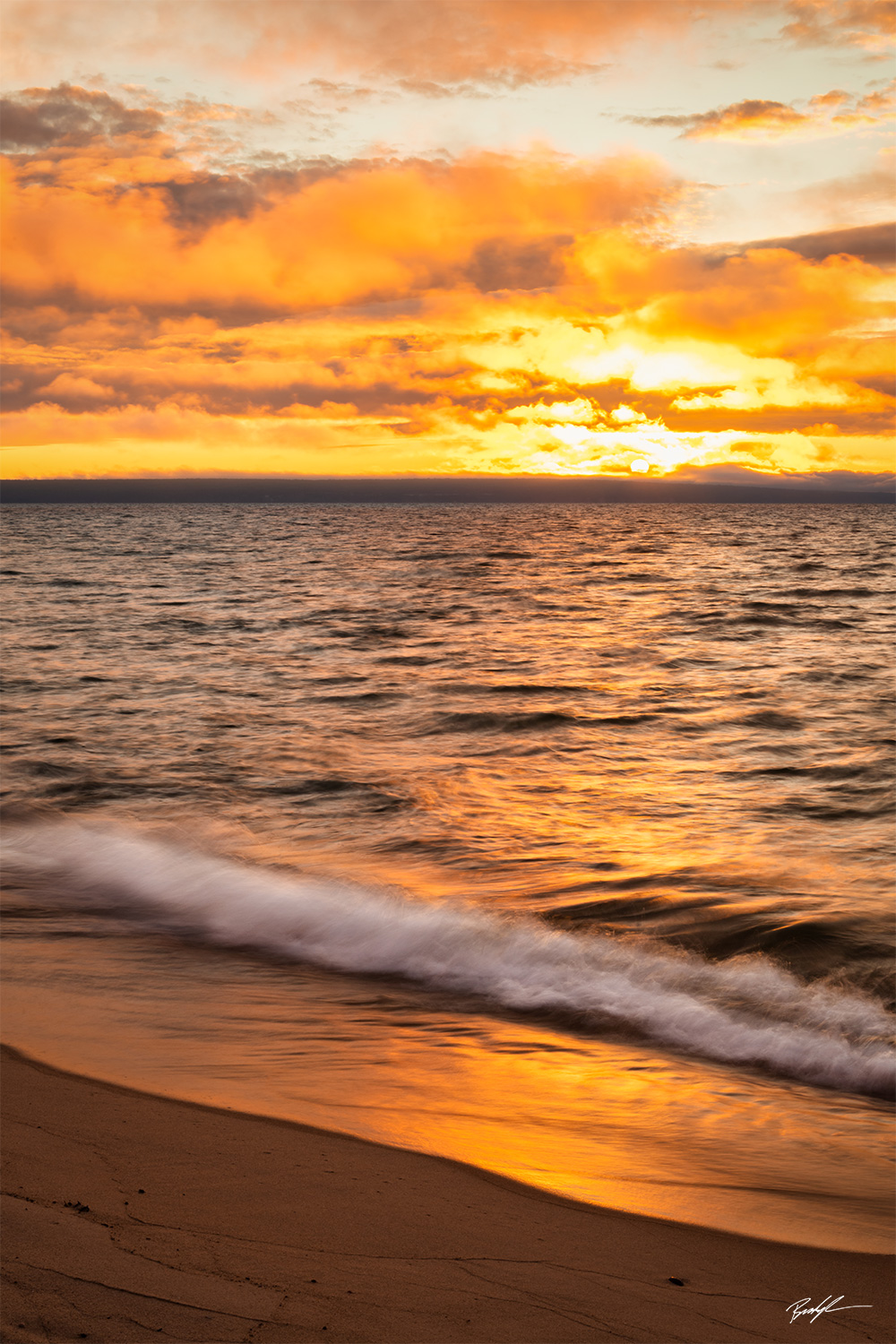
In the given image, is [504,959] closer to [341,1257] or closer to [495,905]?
[495,905]

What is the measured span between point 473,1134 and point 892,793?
7603mm

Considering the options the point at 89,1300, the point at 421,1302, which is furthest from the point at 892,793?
the point at 89,1300

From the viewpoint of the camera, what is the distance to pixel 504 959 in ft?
20.4

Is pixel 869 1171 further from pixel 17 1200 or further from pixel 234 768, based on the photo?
pixel 234 768

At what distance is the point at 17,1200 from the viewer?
3.05 m
